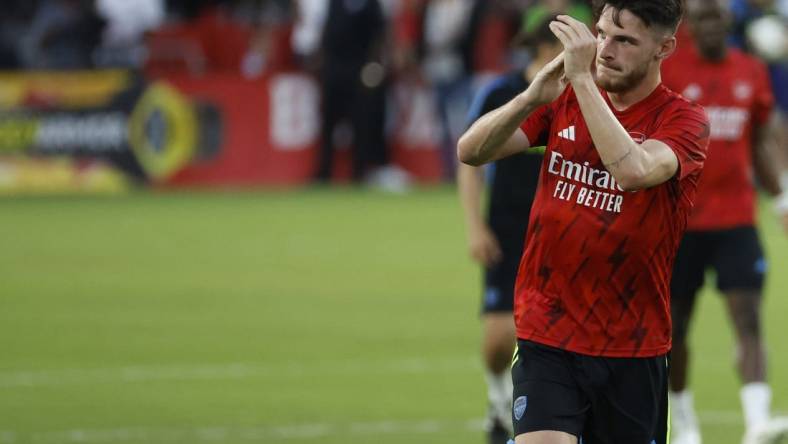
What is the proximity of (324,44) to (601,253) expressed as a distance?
20191 millimetres

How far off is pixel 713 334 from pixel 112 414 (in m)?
5.58

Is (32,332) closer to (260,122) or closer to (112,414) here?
(112,414)

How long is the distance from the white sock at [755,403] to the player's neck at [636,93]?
3.78 metres

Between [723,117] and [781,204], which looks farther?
[781,204]

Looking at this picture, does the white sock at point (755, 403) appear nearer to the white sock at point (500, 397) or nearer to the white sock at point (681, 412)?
the white sock at point (681, 412)

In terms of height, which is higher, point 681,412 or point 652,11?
point 652,11

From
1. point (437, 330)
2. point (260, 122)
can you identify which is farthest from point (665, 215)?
point (260, 122)

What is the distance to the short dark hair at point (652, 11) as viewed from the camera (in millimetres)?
6504

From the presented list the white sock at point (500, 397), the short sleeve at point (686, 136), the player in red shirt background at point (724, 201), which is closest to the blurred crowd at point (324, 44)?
the player in red shirt background at point (724, 201)

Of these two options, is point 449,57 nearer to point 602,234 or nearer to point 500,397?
point 500,397

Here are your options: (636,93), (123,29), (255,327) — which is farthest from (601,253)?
(123,29)

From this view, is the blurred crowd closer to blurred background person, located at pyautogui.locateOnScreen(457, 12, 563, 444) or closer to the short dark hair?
blurred background person, located at pyautogui.locateOnScreen(457, 12, 563, 444)

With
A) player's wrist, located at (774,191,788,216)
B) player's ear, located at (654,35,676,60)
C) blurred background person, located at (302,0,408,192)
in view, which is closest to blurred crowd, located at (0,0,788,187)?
blurred background person, located at (302,0,408,192)

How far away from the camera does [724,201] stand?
10359mm
